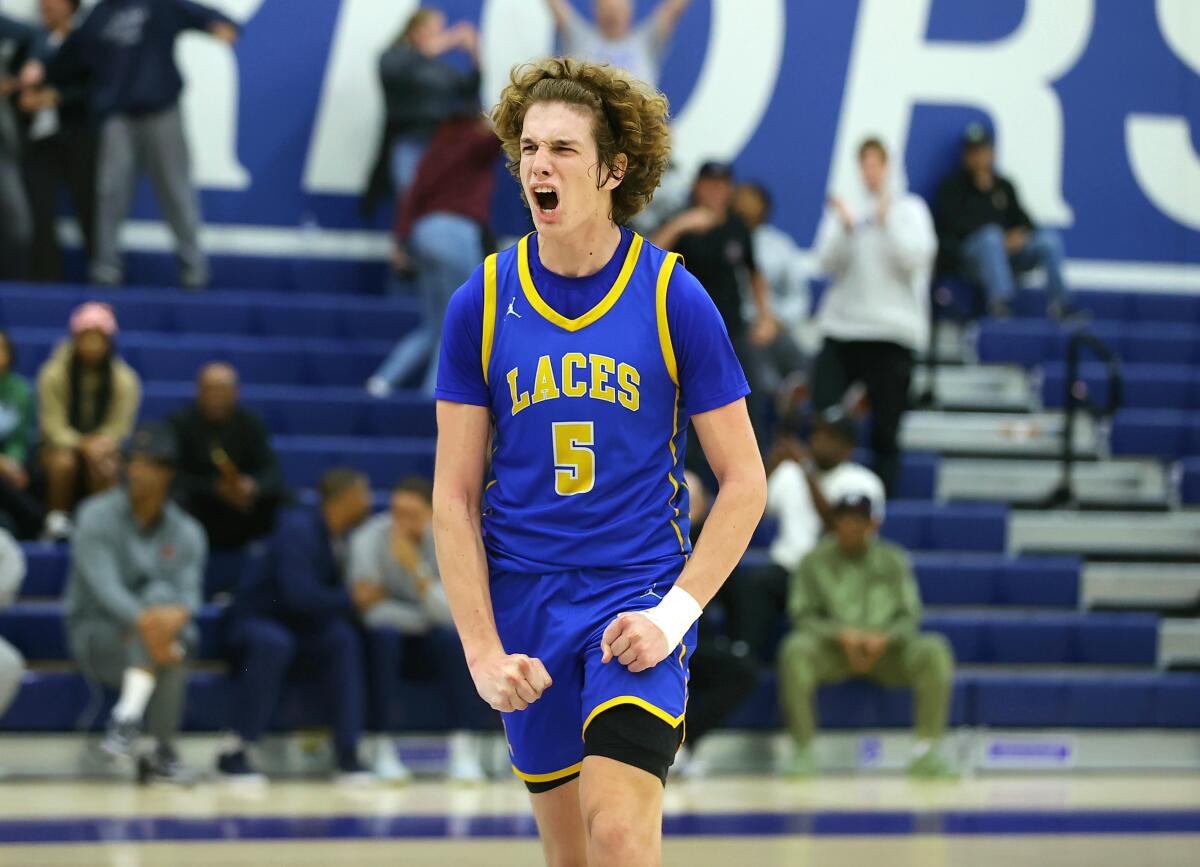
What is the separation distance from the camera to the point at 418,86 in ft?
36.4

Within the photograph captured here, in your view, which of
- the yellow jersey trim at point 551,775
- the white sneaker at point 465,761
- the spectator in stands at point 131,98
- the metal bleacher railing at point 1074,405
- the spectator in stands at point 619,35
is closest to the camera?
the yellow jersey trim at point 551,775

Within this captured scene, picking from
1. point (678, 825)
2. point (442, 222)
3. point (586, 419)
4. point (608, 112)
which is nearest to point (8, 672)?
point (678, 825)

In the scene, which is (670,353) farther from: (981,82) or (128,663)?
(981,82)

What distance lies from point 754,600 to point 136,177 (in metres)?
4.63

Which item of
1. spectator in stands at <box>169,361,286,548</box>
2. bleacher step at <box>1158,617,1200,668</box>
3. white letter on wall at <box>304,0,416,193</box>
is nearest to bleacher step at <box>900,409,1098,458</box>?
bleacher step at <box>1158,617,1200,668</box>

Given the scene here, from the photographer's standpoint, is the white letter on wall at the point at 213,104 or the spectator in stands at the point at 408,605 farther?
the white letter on wall at the point at 213,104

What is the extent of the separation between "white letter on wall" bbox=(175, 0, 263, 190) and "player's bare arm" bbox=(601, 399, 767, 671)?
30.3ft

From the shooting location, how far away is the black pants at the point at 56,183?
11117 mm

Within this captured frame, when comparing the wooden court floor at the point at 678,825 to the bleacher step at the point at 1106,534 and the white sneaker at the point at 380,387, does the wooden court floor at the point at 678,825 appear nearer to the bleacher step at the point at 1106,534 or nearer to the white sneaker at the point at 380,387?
the bleacher step at the point at 1106,534

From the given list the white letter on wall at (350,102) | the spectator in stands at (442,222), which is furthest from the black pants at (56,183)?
the spectator in stands at (442,222)

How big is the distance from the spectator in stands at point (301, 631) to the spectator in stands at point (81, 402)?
1159 mm

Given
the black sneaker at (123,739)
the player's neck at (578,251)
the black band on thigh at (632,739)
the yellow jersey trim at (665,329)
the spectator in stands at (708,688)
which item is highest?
the player's neck at (578,251)

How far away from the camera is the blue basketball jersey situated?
11.0ft

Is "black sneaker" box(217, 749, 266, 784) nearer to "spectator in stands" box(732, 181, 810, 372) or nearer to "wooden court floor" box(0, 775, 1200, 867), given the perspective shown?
"wooden court floor" box(0, 775, 1200, 867)
